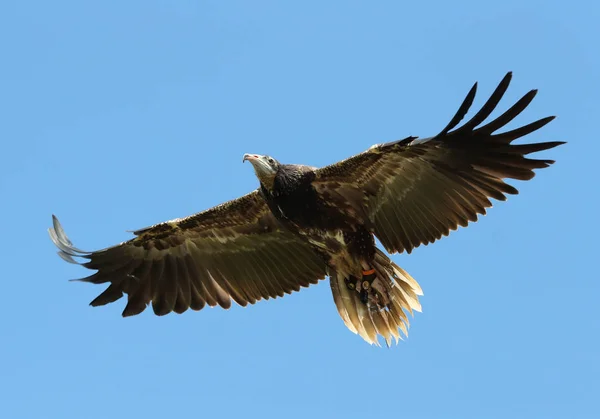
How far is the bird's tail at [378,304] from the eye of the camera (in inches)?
543

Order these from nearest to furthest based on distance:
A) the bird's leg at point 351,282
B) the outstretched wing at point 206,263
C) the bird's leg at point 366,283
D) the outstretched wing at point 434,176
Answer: the outstretched wing at point 434,176 → the bird's leg at point 366,283 → the bird's leg at point 351,282 → the outstretched wing at point 206,263

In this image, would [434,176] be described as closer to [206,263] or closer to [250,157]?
[250,157]

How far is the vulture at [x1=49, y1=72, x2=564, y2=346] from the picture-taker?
12.8 meters

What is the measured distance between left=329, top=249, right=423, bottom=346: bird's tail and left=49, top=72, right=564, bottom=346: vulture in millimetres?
13

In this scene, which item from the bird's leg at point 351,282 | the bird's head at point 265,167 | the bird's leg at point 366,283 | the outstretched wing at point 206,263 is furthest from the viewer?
the outstretched wing at point 206,263

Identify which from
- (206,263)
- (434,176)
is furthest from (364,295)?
(206,263)

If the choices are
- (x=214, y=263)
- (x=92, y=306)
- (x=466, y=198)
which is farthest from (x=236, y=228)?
(x=466, y=198)

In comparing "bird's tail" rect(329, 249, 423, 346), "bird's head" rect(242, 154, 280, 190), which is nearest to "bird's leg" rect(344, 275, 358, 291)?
"bird's tail" rect(329, 249, 423, 346)

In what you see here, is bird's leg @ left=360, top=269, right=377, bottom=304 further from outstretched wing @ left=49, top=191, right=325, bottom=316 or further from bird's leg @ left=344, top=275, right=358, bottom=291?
A: outstretched wing @ left=49, top=191, right=325, bottom=316

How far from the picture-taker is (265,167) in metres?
13.2

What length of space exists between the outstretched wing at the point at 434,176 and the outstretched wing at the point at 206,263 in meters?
1.31

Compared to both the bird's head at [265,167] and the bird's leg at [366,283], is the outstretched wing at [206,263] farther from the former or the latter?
the bird's head at [265,167]

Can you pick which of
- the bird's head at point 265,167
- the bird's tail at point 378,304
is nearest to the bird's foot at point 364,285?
the bird's tail at point 378,304

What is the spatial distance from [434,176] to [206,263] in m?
3.62
